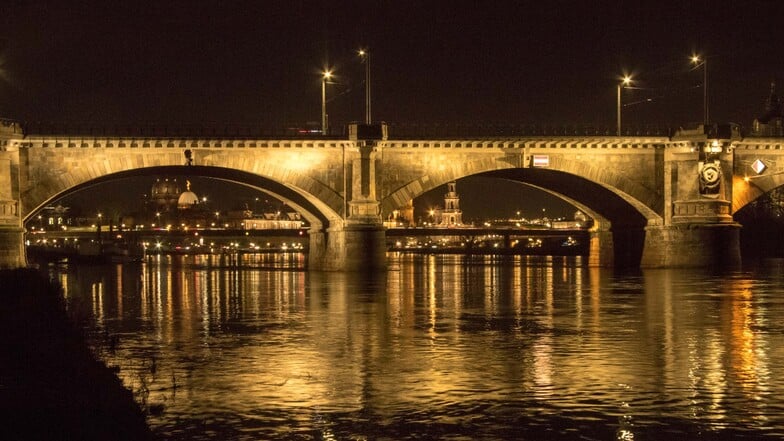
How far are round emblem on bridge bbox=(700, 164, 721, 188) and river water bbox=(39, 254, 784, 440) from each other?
27824mm

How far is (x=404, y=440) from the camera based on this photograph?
720 inches

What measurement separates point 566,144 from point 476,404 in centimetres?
5735

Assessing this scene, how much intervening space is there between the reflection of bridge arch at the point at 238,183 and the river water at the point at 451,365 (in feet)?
74.7

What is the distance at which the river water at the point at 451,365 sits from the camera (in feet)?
63.9

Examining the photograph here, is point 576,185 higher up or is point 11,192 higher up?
point 576,185

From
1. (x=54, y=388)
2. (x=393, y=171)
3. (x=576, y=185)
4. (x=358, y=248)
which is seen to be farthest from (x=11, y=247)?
(x=54, y=388)

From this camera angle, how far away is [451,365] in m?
26.2

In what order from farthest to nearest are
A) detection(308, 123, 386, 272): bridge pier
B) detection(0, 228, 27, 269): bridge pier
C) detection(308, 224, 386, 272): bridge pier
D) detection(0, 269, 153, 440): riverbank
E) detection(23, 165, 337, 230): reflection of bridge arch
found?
1. detection(308, 224, 386, 272): bridge pier
2. detection(308, 123, 386, 272): bridge pier
3. detection(23, 165, 337, 230): reflection of bridge arch
4. detection(0, 228, 27, 269): bridge pier
5. detection(0, 269, 153, 440): riverbank

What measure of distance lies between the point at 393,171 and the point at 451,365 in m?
49.2

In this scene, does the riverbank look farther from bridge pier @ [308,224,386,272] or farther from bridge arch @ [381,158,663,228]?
bridge arch @ [381,158,663,228]

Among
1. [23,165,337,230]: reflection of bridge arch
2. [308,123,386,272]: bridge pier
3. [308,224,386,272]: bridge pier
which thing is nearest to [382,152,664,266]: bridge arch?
[308,123,386,272]: bridge pier

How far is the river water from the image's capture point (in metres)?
19.5

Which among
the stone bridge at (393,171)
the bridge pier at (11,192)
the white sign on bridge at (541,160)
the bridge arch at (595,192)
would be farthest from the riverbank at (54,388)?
the white sign on bridge at (541,160)

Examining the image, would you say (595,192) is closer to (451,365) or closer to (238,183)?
(238,183)
